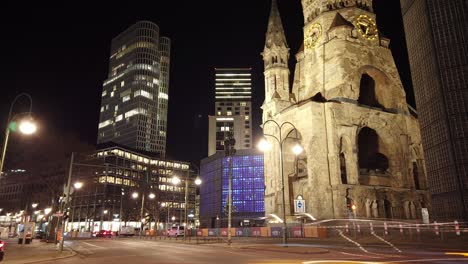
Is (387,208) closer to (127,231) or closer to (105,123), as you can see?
(127,231)

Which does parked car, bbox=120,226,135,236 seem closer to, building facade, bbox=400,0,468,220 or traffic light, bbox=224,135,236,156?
traffic light, bbox=224,135,236,156

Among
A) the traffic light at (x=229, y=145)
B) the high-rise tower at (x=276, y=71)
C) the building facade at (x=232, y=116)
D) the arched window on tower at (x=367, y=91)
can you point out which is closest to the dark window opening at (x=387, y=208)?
the arched window on tower at (x=367, y=91)

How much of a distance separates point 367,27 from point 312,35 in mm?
8978

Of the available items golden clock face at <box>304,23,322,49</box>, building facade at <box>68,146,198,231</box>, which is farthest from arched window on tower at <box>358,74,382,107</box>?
building facade at <box>68,146,198,231</box>

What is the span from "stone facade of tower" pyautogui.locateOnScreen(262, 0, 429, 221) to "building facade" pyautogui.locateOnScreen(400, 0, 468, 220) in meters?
12.5

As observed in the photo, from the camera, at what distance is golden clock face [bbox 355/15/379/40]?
57.9 m

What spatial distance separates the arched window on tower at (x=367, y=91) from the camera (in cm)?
5997

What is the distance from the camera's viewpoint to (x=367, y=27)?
5859 centimetres

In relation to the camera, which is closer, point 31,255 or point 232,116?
point 31,255

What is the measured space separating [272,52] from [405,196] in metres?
31.4

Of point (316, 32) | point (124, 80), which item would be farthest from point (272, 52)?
point (124, 80)

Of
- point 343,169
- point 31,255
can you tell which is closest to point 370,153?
point 343,169

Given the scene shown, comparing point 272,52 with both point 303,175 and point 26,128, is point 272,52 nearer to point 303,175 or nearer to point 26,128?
point 303,175

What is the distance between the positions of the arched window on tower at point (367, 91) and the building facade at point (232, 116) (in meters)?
108
